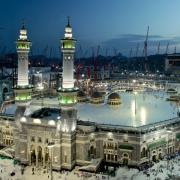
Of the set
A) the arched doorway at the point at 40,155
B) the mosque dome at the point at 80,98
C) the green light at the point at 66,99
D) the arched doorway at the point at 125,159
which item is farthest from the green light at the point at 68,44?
the mosque dome at the point at 80,98

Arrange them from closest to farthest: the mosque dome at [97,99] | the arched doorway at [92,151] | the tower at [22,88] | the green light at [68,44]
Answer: the green light at [68,44] < the arched doorway at [92,151] < the tower at [22,88] < the mosque dome at [97,99]

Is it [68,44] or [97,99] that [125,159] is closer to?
[68,44]

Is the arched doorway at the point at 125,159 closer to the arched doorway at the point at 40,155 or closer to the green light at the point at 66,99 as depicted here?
the green light at the point at 66,99

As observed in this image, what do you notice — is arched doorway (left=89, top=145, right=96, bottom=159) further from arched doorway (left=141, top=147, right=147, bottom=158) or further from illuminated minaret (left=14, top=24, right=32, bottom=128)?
illuminated minaret (left=14, top=24, right=32, bottom=128)

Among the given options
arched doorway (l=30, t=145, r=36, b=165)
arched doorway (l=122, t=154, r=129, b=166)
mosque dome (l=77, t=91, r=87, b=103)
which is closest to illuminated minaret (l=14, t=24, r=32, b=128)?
arched doorway (l=30, t=145, r=36, b=165)

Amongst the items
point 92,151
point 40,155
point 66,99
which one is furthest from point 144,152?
point 40,155

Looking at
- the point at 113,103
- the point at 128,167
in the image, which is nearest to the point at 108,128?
the point at 128,167
